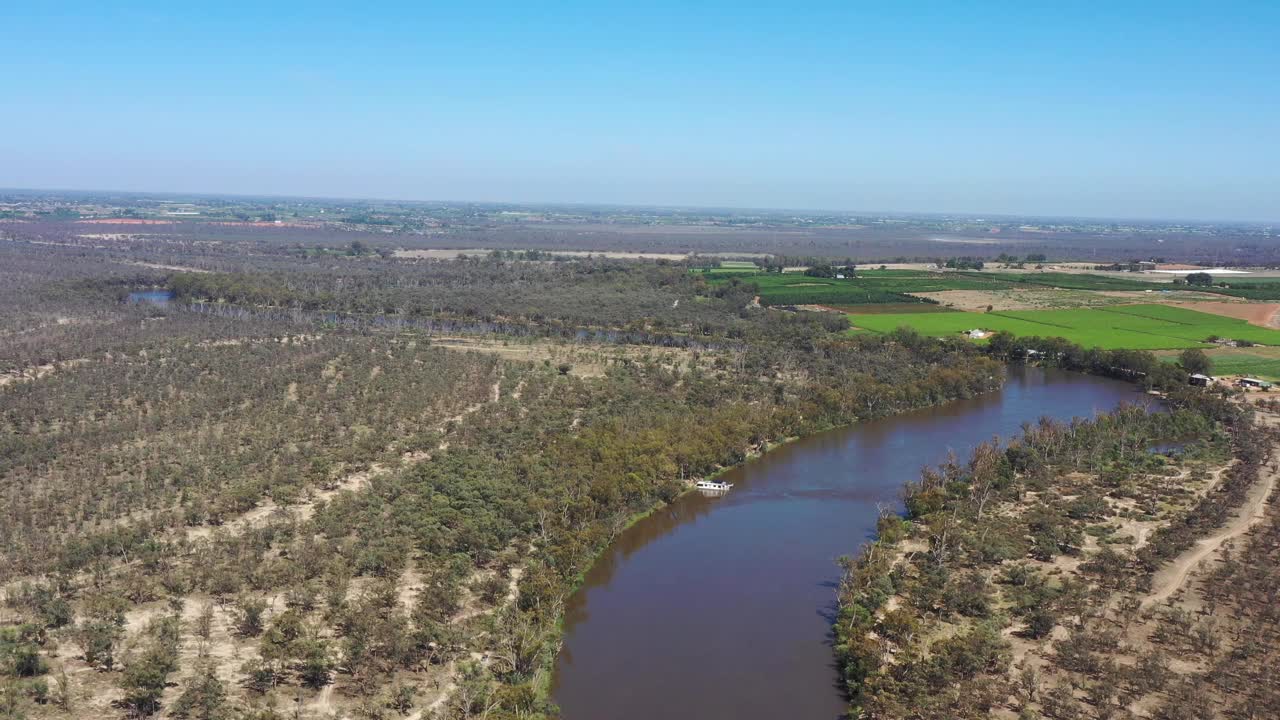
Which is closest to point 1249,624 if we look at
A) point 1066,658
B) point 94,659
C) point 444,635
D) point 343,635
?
point 1066,658

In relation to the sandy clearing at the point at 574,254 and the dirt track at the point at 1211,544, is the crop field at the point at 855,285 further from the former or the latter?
the dirt track at the point at 1211,544

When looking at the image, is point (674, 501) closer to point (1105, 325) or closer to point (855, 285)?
point (1105, 325)

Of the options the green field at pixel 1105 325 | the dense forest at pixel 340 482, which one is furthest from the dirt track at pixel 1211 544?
the green field at pixel 1105 325

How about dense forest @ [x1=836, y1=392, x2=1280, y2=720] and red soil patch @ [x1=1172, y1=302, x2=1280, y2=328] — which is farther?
red soil patch @ [x1=1172, y1=302, x2=1280, y2=328]

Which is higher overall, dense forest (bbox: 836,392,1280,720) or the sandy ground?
the sandy ground

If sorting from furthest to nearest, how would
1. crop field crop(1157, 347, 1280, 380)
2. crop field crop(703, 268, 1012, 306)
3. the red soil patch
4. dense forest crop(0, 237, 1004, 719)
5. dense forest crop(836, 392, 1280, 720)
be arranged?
crop field crop(703, 268, 1012, 306) < the red soil patch < crop field crop(1157, 347, 1280, 380) < dense forest crop(0, 237, 1004, 719) < dense forest crop(836, 392, 1280, 720)

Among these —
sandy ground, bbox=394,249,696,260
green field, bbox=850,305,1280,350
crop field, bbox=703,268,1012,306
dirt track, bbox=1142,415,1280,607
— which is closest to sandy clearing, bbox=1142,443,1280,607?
dirt track, bbox=1142,415,1280,607

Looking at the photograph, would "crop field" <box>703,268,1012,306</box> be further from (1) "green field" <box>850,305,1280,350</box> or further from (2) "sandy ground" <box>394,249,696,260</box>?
(2) "sandy ground" <box>394,249,696,260</box>

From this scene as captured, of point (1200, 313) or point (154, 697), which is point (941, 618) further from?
point (1200, 313)
